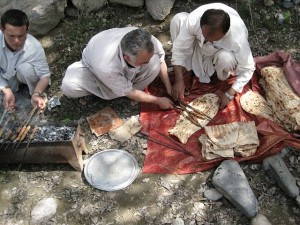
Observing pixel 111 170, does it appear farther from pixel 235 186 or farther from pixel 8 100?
pixel 8 100

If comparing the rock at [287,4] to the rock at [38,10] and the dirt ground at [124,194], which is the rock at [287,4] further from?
the rock at [38,10]

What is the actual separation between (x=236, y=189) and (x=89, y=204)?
1.48 m

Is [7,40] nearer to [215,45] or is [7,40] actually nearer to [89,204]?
[89,204]

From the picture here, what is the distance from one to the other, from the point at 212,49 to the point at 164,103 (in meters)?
0.84

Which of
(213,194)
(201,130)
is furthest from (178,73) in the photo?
(213,194)

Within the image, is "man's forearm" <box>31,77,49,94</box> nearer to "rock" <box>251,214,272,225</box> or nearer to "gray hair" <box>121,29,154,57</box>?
"gray hair" <box>121,29,154,57</box>

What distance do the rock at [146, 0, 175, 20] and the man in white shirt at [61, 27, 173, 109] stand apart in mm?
1286

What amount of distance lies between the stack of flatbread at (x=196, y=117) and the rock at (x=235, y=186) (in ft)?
2.00

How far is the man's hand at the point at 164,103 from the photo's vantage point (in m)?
4.53

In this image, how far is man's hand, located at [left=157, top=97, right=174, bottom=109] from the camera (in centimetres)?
453

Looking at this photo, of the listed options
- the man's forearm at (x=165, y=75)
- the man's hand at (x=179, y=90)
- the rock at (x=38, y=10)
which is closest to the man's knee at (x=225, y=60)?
the man's hand at (x=179, y=90)

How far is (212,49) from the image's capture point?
4488mm

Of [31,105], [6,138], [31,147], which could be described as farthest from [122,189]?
[31,105]

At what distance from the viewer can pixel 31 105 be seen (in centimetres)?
481
